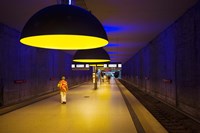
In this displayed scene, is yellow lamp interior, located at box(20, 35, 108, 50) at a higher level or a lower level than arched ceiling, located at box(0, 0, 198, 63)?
lower

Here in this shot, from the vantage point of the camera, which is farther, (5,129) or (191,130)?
(191,130)

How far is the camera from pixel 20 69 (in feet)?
46.2

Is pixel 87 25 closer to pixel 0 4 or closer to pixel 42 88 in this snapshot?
pixel 0 4

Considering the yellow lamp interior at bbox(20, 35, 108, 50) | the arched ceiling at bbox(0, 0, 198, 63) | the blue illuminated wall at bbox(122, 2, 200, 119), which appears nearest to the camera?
the yellow lamp interior at bbox(20, 35, 108, 50)

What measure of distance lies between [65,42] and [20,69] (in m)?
9.91

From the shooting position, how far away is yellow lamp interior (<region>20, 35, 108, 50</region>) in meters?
4.49

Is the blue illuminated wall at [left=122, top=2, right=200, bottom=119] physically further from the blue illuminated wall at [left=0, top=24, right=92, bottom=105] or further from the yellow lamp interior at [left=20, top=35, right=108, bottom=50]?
the blue illuminated wall at [left=0, top=24, right=92, bottom=105]

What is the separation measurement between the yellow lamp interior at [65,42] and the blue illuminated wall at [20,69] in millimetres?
7729

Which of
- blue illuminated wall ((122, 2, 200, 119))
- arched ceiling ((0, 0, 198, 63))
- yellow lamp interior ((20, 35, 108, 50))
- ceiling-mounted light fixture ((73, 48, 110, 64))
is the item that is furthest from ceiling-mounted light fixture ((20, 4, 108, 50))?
blue illuminated wall ((122, 2, 200, 119))

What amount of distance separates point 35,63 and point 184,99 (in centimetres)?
1066

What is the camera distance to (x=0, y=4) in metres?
8.50

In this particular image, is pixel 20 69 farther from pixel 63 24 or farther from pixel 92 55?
pixel 63 24

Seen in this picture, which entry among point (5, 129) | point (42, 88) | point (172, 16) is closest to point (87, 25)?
point (5, 129)

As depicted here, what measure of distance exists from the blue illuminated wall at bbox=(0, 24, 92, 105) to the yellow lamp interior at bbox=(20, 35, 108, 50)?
773 cm
